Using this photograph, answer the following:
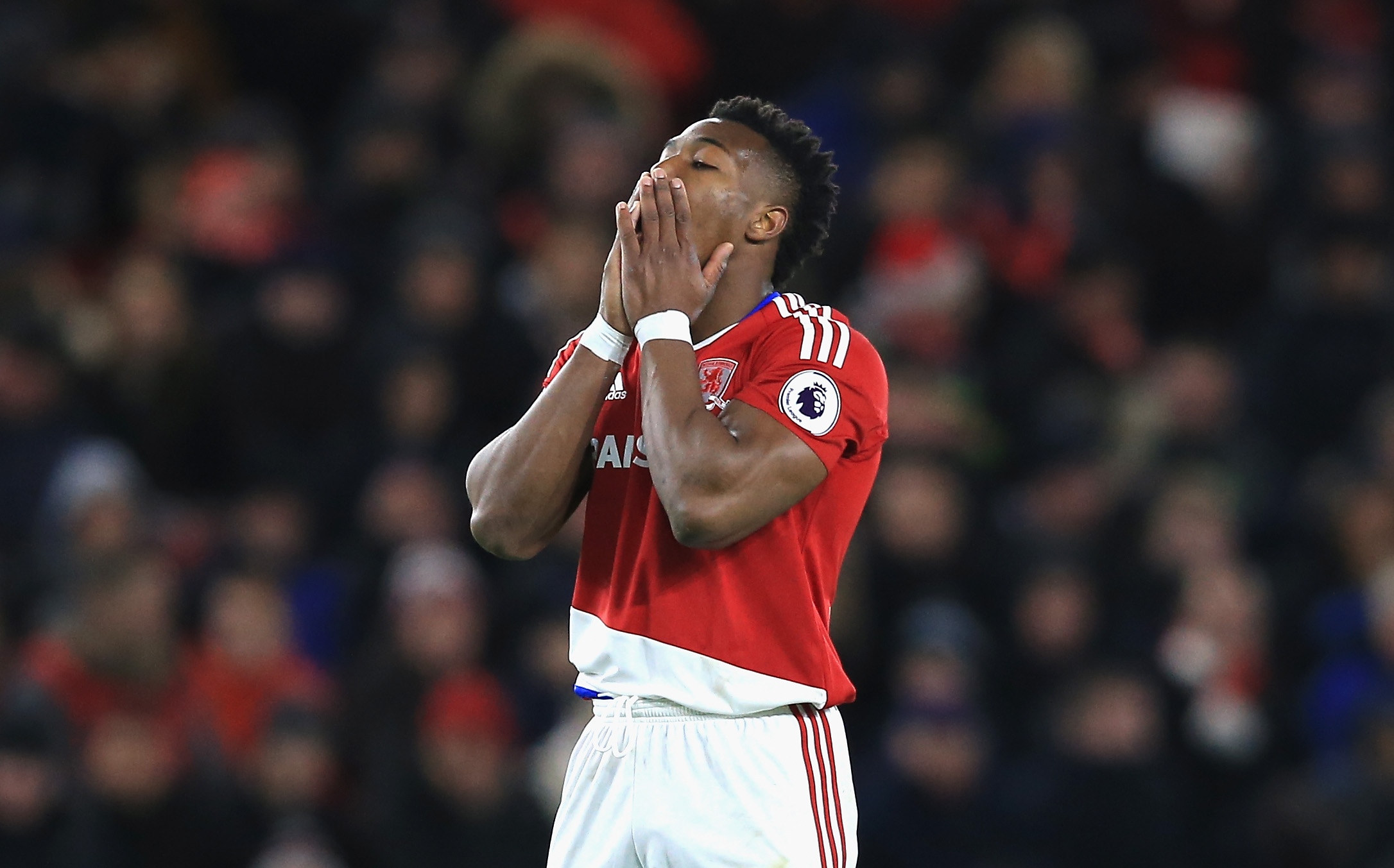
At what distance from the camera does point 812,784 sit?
3.77m

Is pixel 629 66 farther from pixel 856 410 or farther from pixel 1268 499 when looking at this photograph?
pixel 856 410

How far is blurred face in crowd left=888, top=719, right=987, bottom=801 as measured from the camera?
24.9 feet

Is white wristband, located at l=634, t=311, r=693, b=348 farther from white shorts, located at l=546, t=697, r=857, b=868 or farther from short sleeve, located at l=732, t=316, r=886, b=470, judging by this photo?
white shorts, located at l=546, t=697, r=857, b=868

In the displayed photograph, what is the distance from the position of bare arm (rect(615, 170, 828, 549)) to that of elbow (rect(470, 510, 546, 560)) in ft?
0.99

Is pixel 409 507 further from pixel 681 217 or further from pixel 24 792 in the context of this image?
pixel 681 217

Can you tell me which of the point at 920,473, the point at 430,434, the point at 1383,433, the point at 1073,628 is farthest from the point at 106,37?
the point at 1383,433

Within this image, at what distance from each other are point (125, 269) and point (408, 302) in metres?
1.28

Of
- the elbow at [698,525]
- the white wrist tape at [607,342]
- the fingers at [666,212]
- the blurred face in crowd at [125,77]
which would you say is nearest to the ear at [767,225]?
the fingers at [666,212]

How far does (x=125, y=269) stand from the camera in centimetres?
876

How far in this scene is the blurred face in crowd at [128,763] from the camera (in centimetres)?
701

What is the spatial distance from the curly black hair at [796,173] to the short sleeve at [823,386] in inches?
8.2

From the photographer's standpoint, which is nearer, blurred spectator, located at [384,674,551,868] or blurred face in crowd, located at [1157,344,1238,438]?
blurred spectator, located at [384,674,551,868]

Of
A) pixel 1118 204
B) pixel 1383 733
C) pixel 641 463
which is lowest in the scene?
pixel 1383 733

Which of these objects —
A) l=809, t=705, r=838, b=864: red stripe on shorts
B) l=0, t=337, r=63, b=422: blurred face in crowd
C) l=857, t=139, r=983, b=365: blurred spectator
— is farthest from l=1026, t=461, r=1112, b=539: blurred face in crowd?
l=809, t=705, r=838, b=864: red stripe on shorts
